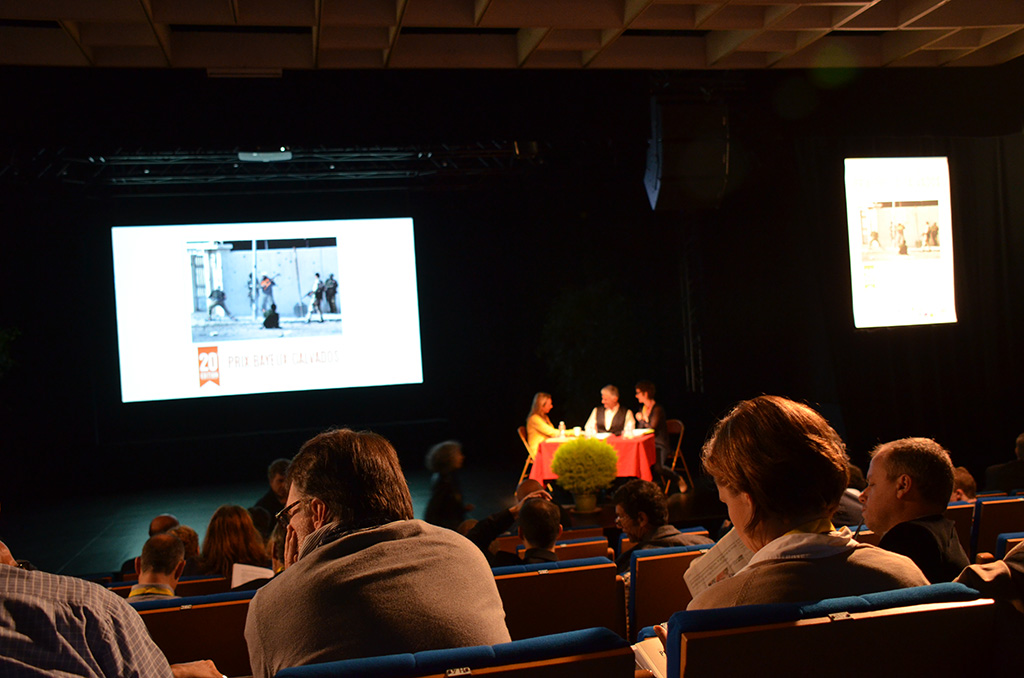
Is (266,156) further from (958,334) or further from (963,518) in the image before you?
(958,334)

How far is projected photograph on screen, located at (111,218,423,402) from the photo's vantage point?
8.57m

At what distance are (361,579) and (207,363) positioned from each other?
7.87 m

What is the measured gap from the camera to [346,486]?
1630 millimetres

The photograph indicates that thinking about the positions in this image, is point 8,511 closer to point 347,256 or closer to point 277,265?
point 277,265

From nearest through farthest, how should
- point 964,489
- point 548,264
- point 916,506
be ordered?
1. point 916,506
2. point 964,489
3. point 548,264

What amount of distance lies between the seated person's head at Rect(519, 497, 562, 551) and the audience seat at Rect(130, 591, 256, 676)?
1.20 m

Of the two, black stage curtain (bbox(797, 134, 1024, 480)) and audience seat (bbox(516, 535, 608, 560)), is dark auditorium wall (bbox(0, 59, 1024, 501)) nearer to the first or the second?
black stage curtain (bbox(797, 134, 1024, 480))

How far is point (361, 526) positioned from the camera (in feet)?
5.24

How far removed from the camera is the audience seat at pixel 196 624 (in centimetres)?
238

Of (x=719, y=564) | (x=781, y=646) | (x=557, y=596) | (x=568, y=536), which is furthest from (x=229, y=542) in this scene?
(x=781, y=646)

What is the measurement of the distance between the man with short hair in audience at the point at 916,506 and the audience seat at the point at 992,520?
1669 mm

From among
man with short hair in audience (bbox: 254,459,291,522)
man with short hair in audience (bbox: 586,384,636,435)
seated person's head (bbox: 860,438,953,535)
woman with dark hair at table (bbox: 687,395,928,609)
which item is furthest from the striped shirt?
man with short hair in audience (bbox: 586,384,636,435)

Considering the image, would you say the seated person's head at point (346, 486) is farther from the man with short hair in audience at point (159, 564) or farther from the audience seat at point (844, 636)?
the man with short hair in audience at point (159, 564)

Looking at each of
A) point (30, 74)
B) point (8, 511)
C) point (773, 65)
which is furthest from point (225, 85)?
point (8, 511)
